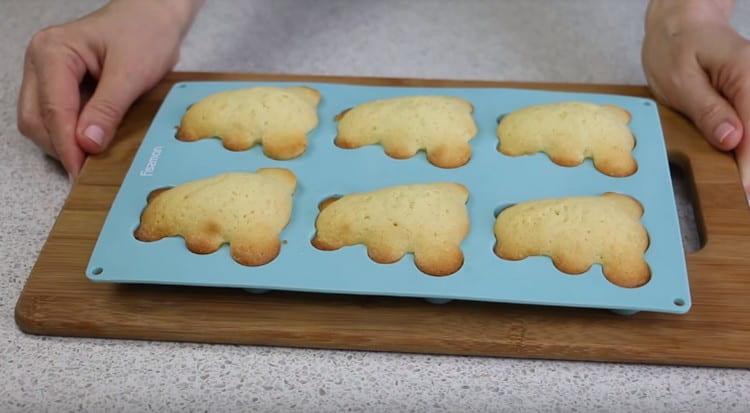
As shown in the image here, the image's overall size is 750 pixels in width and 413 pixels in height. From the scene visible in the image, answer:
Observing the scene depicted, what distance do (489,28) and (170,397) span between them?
35.6 inches

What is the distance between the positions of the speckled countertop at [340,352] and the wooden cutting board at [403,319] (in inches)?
0.7

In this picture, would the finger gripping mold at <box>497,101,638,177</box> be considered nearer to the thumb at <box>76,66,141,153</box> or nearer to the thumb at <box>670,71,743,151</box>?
the thumb at <box>670,71,743,151</box>

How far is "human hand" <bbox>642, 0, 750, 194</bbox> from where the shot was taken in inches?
38.4

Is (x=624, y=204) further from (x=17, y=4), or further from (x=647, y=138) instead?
(x=17, y=4)

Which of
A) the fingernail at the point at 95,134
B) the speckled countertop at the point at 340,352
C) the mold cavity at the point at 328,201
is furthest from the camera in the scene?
the fingernail at the point at 95,134

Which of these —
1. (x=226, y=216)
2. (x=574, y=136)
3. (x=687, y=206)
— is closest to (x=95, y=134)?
(x=226, y=216)

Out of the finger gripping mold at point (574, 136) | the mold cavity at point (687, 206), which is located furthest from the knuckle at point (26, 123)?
the mold cavity at point (687, 206)

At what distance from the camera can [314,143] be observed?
0.97 meters

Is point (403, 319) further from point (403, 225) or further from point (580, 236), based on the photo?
point (580, 236)

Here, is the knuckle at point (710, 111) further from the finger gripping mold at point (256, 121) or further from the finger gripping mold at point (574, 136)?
the finger gripping mold at point (256, 121)

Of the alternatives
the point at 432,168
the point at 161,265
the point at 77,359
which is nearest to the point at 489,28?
the point at 432,168

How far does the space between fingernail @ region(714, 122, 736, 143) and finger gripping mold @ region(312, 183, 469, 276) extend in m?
0.38

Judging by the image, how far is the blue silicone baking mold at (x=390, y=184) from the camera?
76 centimetres

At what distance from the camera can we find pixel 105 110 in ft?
3.35
